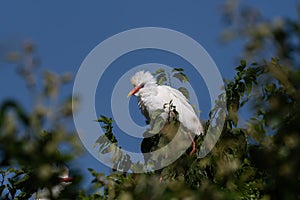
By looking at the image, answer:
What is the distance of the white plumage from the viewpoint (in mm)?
6055

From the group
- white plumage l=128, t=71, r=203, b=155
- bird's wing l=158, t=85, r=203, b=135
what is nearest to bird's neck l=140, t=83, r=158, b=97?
white plumage l=128, t=71, r=203, b=155

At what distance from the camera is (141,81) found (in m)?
6.89

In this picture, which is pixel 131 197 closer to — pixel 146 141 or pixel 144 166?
pixel 144 166

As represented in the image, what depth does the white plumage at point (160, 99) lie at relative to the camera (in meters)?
6.05

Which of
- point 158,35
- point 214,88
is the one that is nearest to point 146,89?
point 158,35

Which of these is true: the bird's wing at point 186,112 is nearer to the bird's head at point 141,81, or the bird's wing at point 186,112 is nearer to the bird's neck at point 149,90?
the bird's neck at point 149,90

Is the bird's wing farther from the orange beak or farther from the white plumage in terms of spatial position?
the orange beak

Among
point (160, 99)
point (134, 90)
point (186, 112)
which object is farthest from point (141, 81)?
point (186, 112)

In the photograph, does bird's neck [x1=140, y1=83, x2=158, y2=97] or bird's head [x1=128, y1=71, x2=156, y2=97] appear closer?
bird's neck [x1=140, y1=83, x2=158, y2=97]

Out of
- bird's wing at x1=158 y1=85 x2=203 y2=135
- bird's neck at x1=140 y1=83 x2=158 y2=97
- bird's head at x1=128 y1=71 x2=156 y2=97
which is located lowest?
bird's wing at x1=158 y1=85 x2=203 y2=135

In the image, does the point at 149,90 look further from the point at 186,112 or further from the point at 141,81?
the point at 186,112

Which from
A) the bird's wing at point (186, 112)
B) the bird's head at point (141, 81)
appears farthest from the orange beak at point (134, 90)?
the bird's wing at point (186, 112)

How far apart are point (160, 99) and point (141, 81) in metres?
0.53

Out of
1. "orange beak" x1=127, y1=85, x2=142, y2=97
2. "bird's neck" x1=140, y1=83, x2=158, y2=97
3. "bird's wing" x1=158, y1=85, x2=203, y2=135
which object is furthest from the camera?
"orange beak" x1=127, y1=85, x2=142, y2=97
